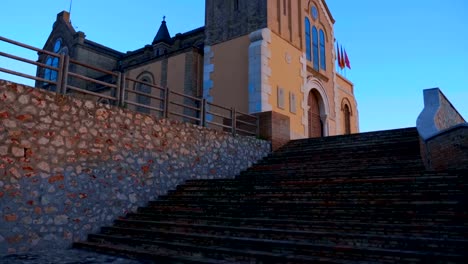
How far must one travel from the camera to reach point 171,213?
746cm

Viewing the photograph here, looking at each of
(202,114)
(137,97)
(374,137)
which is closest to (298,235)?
(202,114)

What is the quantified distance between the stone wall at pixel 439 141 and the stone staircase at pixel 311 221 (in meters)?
0.51

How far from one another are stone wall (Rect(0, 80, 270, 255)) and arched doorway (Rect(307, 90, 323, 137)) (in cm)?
902

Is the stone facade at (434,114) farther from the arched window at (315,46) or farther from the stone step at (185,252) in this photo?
the arched window at (315,46)

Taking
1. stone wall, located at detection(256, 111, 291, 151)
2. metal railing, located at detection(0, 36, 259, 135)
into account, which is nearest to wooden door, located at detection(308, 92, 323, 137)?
stone wall, located at detection(256, 111, 291, 151)

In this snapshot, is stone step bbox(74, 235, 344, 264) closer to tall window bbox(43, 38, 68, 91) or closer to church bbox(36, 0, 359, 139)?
church bbox(36, 0, 359, 139)

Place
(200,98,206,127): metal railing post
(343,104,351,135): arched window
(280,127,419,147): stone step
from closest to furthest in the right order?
(200,98,206,127): metal railing post, (280,127,419,147): stone step, (343,104,351,135): arched window

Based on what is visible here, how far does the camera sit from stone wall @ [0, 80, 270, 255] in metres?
6.20

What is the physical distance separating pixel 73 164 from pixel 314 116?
12719mm

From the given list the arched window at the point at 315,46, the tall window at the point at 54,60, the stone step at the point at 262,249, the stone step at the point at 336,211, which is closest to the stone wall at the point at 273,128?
the stone step at the point at 336,211

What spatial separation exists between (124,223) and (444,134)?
260 inches

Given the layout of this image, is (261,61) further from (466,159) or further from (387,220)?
(387,220)

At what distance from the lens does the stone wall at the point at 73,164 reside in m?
6.20

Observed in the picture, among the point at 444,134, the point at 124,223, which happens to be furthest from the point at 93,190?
the point at 444,134
